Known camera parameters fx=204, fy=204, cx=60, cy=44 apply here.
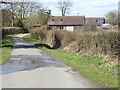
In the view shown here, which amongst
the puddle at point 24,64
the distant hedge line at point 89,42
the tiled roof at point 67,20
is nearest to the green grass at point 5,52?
the puddle at point 24,64

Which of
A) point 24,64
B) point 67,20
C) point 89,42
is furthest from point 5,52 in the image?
point 67,20

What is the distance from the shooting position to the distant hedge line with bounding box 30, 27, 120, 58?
478 inches

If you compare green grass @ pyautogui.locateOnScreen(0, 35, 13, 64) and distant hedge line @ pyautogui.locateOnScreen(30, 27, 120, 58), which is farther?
green grass @ pyautogui.locateOnScreen(0, 35, 13, 64)

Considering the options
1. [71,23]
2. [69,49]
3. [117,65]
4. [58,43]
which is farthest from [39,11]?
[117,65]

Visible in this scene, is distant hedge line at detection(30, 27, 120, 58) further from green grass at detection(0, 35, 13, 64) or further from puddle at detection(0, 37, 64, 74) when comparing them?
green grass at detection(0, 35, 13, 64)

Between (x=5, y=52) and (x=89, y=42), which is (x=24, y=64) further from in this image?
(x=5, y=52)

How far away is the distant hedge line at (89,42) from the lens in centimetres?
1215

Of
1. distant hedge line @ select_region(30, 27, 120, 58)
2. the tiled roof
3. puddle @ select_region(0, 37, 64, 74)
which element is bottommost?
puddle @ select_region(0, 37, 64, 74)

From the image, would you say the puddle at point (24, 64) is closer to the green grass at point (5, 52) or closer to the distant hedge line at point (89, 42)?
the green grass at point (5, 52)

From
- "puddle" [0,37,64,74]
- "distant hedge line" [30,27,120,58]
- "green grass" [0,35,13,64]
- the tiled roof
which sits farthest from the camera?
the tiled roof

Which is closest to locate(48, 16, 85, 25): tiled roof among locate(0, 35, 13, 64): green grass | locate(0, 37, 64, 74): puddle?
locate(0, 35, 13, 64): green grass

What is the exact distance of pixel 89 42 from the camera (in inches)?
634

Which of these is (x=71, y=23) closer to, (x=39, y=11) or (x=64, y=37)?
(x=39, y=11)

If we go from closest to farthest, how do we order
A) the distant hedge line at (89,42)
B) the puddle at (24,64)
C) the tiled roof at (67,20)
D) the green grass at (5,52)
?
the puddle at (24,64) < the distant hedge line at (89,42) < the green grass at (5,52) < the tiled roof at (67,20)
